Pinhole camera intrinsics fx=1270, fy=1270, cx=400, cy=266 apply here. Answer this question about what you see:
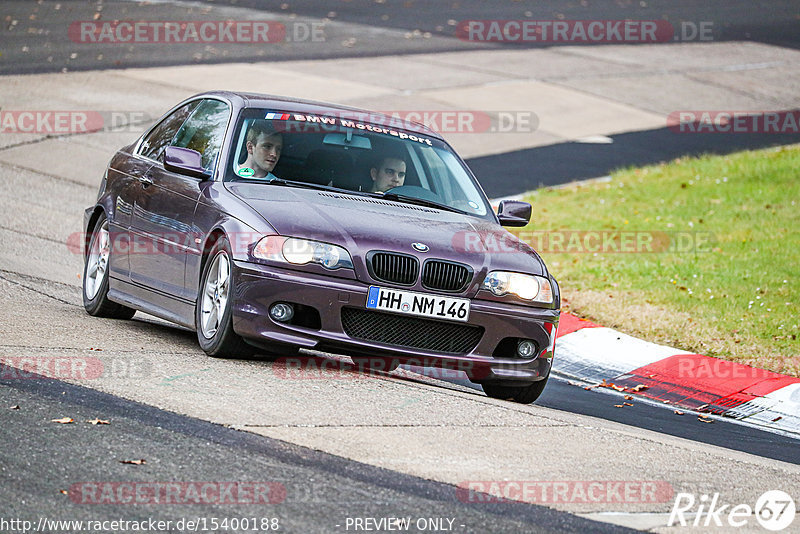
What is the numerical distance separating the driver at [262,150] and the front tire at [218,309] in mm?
710

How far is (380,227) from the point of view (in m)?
7.28

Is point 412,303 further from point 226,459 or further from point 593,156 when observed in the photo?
point 593,156

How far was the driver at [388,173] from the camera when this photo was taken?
26.8 feet

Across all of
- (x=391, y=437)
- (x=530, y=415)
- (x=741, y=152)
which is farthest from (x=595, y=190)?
(x=391, y=437)

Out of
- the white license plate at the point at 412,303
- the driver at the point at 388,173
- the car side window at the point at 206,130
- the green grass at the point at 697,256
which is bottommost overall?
the green grass at the point at 697,256

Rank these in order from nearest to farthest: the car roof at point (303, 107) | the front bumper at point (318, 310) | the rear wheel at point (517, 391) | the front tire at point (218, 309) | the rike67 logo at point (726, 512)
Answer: the rike67 logo at point (726, 512)
the front bumper at point (318, 310)
the front tire at point (218, 309)
the rear wheel at point (517, 391)
the car roof at point (303, 107)

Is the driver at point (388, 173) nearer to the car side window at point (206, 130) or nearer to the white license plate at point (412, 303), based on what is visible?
the car side window at point (206, 130)

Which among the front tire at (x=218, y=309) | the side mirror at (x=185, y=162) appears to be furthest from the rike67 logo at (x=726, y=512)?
the side mirror at (x=185, y=162)

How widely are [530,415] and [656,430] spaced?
127 cm

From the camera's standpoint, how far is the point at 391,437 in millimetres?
5977

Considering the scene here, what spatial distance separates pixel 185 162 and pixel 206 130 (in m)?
0.73

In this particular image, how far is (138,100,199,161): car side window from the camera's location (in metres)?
9.03

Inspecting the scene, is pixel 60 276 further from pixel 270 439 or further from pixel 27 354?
pixel 270 439

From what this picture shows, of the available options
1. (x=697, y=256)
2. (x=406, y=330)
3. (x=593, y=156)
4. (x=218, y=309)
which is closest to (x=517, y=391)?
(x=406, y=330)
